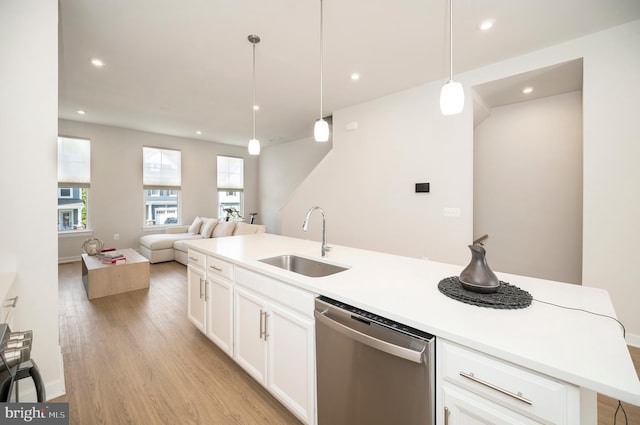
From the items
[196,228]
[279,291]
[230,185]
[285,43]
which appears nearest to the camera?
[279,291]

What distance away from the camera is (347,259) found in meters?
1.96

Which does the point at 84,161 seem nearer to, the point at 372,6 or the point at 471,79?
the point at 372,6

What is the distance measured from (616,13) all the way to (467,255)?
263cm

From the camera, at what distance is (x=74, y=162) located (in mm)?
5609

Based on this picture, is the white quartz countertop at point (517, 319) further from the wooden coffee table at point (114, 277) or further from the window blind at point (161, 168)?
the window blind at point (161, 168)

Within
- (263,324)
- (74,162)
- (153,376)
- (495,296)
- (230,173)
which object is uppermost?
(230,173)

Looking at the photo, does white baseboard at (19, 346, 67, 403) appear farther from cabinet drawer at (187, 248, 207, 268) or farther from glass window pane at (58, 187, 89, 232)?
glass window pane at (58, 187, 89, 232)

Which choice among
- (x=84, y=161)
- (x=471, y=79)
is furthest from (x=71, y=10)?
(x=84, y=161)

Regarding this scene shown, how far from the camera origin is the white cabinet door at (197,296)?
2.36m

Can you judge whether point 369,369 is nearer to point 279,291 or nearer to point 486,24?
point 279,291

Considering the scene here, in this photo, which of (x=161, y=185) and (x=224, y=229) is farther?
(x=161, y=185)

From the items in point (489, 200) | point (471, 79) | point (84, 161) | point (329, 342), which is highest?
point (471, 79)

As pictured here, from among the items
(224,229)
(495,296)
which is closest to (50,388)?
(495,296)

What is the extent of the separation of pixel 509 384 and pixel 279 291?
1132 mm
